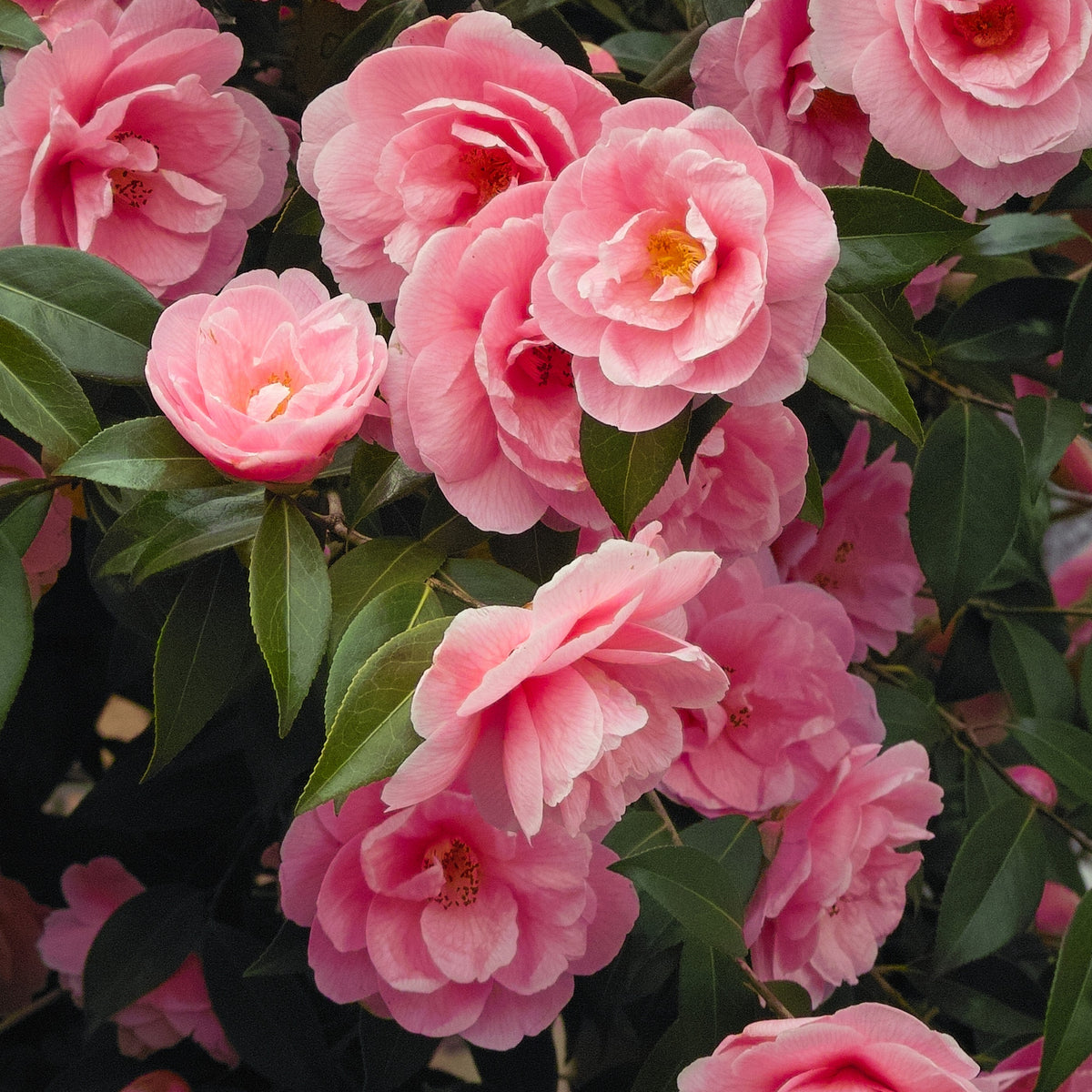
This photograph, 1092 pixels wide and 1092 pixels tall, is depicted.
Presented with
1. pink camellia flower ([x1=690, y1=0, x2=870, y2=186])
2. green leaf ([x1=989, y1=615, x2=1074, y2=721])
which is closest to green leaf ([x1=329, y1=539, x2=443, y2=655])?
pink camellia flower ([x1=690, y1=0, x2=870, y2=186])

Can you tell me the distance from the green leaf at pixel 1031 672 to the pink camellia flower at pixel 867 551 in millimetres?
103

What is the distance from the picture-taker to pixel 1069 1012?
502 mm

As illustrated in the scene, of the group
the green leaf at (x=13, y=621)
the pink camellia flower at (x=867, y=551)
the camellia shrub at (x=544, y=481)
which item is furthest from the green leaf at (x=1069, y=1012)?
the green leaf at (x=13, y=621)

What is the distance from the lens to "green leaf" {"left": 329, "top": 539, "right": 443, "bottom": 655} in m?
0.43

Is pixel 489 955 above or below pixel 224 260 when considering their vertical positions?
below

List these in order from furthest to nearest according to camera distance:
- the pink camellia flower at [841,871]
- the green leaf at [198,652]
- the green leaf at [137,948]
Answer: the green leaf at [137,948]
the pink camellia flower at [841,871]
the green leaf at [198,652]

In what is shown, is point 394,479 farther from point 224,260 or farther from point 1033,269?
point 1033,269

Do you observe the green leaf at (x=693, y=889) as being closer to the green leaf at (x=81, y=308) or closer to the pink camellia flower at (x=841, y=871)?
the pink camellia flower at (x=841, y=871)

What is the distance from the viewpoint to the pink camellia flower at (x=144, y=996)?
75cm

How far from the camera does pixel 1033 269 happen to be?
30.6 inches

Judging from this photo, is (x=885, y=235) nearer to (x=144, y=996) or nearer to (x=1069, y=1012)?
(x=1069, y=1012)

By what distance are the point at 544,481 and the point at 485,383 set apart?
0.04 metres

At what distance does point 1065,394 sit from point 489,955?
17.1 inches

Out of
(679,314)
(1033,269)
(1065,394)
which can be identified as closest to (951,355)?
(1065,394)
